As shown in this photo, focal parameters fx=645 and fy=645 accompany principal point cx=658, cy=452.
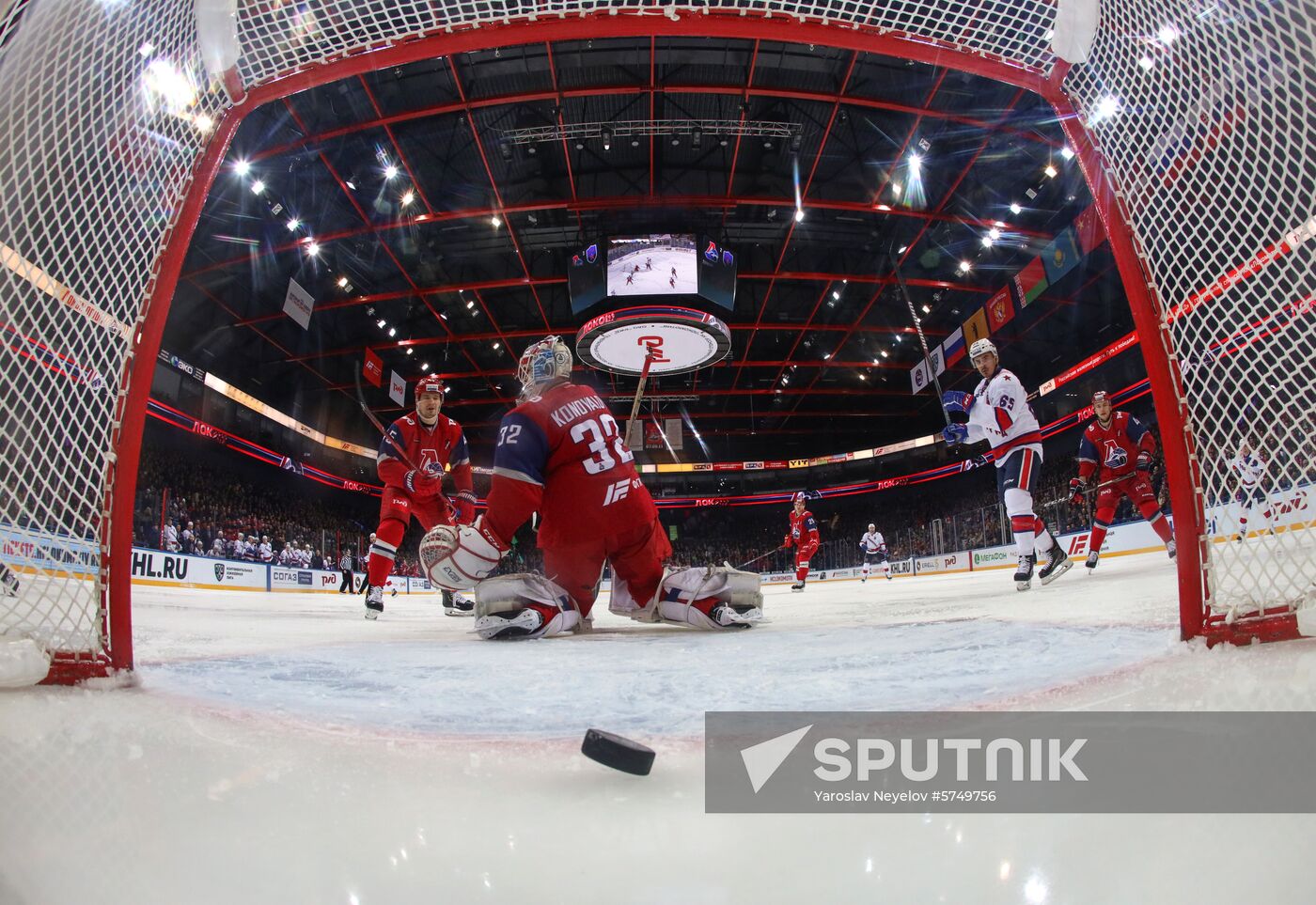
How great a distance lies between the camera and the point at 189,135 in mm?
1553

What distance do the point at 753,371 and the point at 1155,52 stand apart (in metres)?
18.0

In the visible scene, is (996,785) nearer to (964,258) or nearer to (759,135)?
(759,135)

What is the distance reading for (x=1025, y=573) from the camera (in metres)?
3.91

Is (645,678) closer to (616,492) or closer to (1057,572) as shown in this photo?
(616,492)

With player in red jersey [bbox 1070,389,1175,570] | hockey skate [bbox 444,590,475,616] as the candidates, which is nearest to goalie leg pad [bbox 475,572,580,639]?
hockey skate [bbox 444,590,475,616]

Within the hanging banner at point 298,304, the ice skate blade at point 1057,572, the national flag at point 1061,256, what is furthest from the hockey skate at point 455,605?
the national flag at point 1061,256

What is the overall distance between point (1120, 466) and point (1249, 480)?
463 cm

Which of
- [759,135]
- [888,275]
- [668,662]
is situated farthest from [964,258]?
[668,662]

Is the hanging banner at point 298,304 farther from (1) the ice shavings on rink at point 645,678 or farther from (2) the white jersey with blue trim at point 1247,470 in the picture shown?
(2) the white jersey with blue trim at point 1247,470

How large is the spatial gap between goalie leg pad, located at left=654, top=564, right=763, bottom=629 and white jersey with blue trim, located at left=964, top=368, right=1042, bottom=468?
240 cm

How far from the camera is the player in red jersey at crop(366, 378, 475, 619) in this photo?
4.01 metres

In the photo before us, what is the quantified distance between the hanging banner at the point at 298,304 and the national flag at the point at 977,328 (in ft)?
Answer: 43.0

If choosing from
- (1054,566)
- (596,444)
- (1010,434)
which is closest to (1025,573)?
(1054,566)

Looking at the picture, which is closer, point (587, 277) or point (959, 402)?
point (959, 402)
